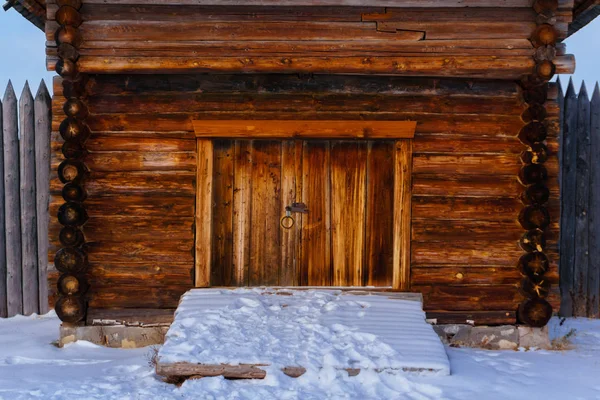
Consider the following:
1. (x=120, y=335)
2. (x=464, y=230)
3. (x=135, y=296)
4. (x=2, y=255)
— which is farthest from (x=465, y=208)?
(x=2, y=255)

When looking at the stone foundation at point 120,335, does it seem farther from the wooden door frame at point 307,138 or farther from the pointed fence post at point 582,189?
the pointed fence post at point 582,189

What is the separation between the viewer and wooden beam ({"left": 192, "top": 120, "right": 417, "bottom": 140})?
597cm

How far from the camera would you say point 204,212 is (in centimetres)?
604

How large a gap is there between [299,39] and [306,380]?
10.7 ft

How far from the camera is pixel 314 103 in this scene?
238 inches

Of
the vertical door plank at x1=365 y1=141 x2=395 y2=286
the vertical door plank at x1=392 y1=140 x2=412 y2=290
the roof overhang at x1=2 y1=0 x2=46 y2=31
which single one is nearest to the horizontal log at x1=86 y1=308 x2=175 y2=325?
the vertical door plank at x1=365 y1=141 x2=395 y2=286

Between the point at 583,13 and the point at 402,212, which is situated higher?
the point at 583,13

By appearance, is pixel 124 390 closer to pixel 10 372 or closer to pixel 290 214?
pixel 10 372

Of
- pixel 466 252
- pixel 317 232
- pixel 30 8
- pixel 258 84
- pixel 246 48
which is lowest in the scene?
pixel 466 252

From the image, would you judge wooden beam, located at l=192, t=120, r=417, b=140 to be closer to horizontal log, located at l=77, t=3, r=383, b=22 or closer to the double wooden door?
the double wooden door

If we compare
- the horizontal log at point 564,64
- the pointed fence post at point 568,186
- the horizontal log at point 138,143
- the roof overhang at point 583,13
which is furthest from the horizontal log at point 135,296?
the roof overhang at point 583,13

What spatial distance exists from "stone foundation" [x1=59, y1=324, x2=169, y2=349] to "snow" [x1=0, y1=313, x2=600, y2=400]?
13cm

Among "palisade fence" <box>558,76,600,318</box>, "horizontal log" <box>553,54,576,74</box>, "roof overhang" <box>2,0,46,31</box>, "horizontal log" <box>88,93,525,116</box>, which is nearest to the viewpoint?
"horizontal log" <box>553,54,576,74</box>

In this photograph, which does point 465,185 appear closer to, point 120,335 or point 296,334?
point 296,334
